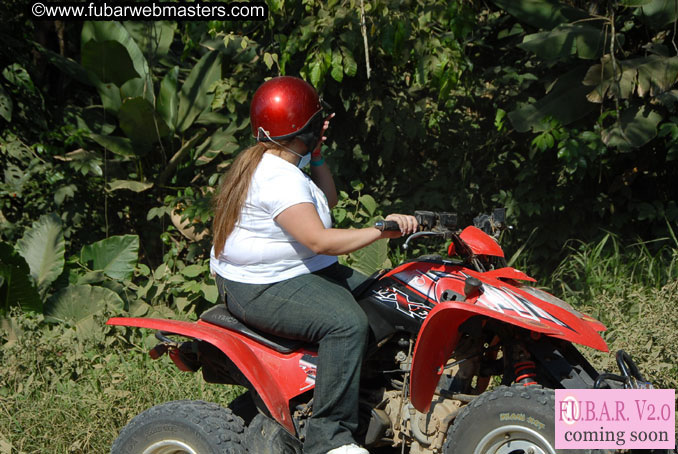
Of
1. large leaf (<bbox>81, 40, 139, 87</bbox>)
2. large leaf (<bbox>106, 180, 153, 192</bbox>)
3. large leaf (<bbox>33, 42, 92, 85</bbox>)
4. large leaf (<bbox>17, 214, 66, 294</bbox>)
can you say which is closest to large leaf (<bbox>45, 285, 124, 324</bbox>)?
large leaf (<bbox>17, 214, 66, 294</bbox>)

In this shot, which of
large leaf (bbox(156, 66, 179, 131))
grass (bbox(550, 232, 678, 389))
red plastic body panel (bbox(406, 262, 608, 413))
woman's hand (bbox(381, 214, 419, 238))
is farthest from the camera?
large leaf (bbox(156, 66, 179, 131))

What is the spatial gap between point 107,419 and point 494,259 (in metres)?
2.31

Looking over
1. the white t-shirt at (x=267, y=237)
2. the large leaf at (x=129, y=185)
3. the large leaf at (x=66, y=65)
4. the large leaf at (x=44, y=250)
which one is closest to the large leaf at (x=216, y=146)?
the large leaf at (x=129, y=185)

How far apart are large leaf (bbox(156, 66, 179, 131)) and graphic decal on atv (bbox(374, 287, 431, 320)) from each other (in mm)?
4265

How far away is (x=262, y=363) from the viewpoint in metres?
3.13

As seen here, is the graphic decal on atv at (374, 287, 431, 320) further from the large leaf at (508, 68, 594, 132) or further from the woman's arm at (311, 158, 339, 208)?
the large leaf at (508, 68, 594, 132)

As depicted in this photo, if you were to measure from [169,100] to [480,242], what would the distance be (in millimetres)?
4467

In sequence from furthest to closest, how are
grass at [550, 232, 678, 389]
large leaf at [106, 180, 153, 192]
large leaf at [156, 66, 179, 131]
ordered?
large leaf at [156, 66, 179, 131], large leaf at [106, 180, 153, 192], grass at [550, 232, 678, 389]

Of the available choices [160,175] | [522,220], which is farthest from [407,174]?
[160,175]

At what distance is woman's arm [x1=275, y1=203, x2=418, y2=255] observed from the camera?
9.50ft

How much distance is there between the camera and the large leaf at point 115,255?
19.0 feet

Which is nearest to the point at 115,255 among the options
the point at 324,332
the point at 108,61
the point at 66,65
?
the point at 108,61

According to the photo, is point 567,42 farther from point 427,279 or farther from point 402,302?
point 402,302

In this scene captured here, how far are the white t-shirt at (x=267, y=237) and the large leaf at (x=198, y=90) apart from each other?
3932 mm
